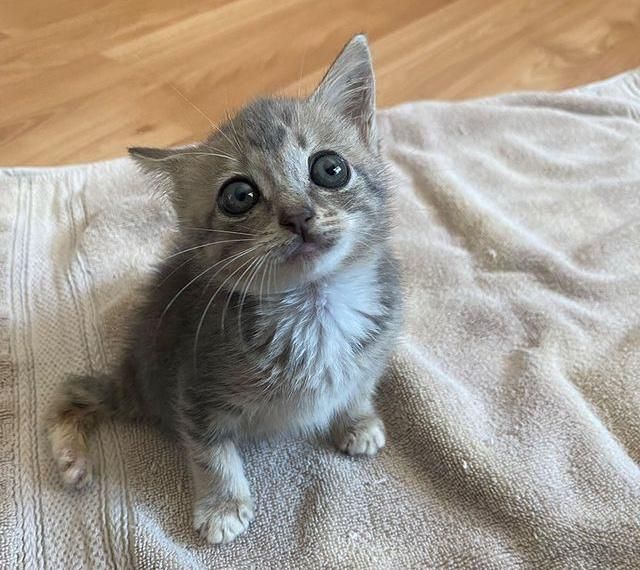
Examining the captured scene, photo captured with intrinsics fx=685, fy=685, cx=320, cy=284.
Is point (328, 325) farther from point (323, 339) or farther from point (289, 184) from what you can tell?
point (289, 184)

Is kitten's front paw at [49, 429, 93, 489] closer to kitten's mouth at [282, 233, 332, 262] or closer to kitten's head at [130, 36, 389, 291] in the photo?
kitten's head at [130, 36, 389, 291]

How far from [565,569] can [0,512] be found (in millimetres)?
792

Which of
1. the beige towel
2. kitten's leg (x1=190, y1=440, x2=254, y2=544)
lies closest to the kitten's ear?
the beige towel

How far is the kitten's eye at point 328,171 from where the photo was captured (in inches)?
34.6

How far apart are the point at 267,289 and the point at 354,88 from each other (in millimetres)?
347

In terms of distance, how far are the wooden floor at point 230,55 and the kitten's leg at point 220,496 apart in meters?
0.98

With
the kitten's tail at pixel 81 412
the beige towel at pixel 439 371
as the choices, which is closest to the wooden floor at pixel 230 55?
the beige towel at pixel 439 371

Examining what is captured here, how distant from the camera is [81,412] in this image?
3.61 feet

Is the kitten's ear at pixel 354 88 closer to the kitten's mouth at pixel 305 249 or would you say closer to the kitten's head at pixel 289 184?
the kitten's head at pixel 289 184

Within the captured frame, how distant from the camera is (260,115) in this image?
94 cm

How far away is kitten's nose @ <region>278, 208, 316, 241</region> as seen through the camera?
2.64ft

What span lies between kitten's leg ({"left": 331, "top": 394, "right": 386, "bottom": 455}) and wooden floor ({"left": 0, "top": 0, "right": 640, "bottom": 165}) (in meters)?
0.93

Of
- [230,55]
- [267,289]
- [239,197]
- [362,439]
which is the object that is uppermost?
[239,197]

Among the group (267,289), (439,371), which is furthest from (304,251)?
(439,371)
